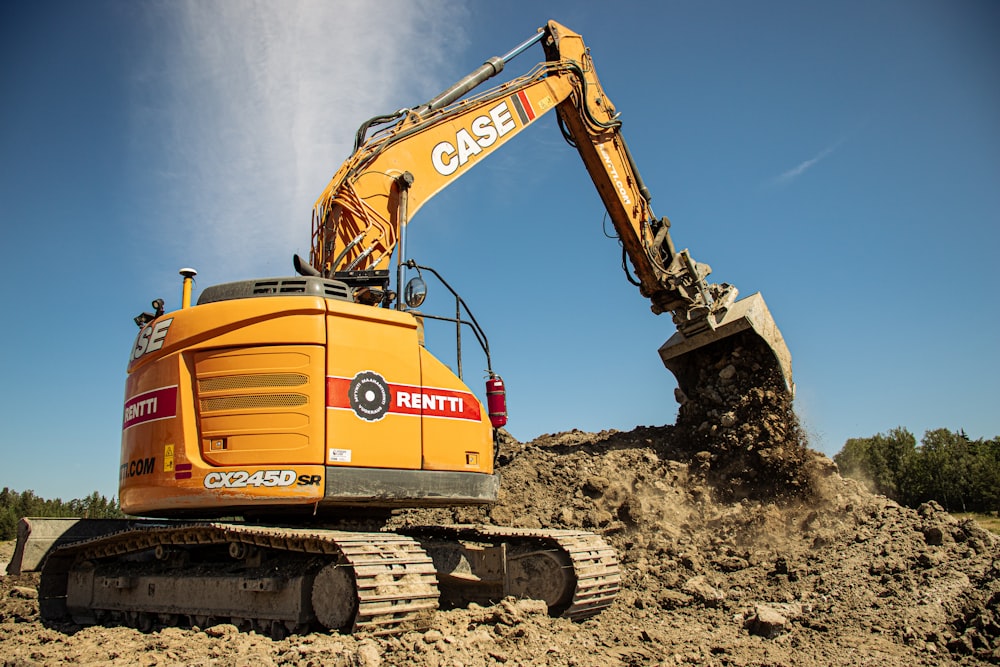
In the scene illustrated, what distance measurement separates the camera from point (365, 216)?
263 inches

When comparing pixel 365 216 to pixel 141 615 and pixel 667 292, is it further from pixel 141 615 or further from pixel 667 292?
pixel 667 292

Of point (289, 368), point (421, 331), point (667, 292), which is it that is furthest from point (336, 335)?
point (667, 292)

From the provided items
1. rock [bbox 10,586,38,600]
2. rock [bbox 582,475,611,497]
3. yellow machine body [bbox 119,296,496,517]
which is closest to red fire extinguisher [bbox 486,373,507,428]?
yellow machine body [bbox 119,296,496,517]

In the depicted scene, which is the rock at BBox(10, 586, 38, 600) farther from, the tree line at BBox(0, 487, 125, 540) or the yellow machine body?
the tree line at BBox(0, 487, 125, 540)

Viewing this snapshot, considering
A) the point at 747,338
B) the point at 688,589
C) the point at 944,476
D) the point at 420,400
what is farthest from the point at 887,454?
the point at 420,400

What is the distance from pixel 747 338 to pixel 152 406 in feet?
27.0

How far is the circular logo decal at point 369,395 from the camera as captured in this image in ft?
18.1

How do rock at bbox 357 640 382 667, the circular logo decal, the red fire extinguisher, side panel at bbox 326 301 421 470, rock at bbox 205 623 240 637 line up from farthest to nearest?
1. the red fire extinguisher
2. the circular logo decal
3. side panel at bbox 326 301 421 470
4. rock at bbox 205 623 240 637
5. rock at bbox 357 640 382 667

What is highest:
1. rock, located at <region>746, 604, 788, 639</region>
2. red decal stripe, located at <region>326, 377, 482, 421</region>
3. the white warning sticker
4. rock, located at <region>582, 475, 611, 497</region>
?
red decal stripe, located at <region>326, 377, 482, 421</region>

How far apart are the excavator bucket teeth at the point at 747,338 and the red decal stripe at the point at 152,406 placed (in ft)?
25.6

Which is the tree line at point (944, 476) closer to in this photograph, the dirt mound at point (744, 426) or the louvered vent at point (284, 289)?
the dirt mound at point (744, 426)

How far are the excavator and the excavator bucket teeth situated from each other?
204 inches

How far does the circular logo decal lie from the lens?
553 cm

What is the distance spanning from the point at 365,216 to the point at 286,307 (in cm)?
142
